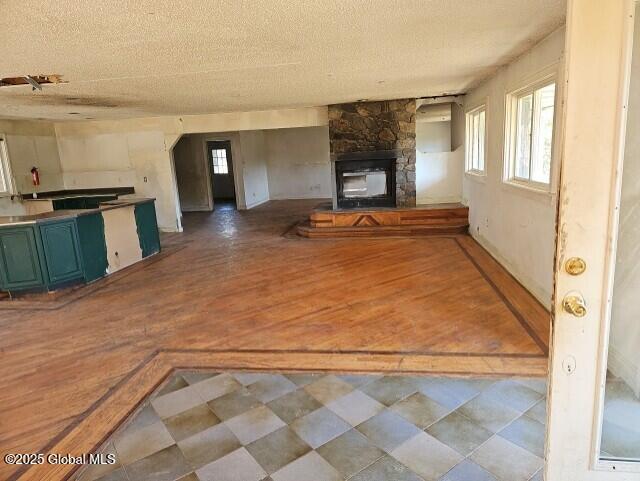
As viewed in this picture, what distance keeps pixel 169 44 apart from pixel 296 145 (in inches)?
379

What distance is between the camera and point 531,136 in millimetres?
3938

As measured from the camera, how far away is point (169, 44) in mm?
2898

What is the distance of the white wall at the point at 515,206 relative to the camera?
339 centimetres

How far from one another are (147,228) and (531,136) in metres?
5.29

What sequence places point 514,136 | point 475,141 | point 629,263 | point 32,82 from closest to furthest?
point 629,263 < point 32,82 < point 514,136 < point 475,141

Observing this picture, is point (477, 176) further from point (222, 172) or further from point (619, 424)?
point (222, 172)

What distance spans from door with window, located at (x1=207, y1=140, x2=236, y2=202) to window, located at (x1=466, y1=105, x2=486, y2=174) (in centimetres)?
867

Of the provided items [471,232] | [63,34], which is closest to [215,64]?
[63,34]

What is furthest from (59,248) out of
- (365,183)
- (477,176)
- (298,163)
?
(298,163)

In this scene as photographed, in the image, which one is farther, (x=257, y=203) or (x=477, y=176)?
(x=257, y=203)

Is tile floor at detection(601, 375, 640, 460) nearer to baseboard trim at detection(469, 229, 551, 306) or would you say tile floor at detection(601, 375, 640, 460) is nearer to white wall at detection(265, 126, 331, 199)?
baseboard trim at detection(469, 229, 551, 306)

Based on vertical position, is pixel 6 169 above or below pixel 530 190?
above

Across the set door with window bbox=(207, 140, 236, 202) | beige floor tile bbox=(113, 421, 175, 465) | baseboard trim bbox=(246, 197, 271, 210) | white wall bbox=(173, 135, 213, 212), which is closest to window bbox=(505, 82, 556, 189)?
beige floor tile bbox=(113, 421, 175, 465)

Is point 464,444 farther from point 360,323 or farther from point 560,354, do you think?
point 360,323
